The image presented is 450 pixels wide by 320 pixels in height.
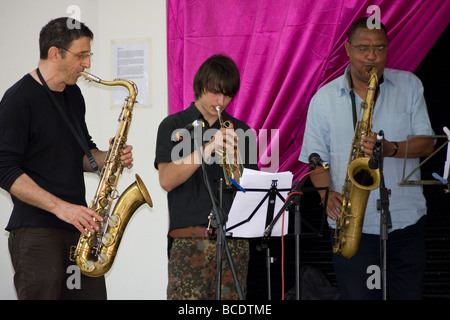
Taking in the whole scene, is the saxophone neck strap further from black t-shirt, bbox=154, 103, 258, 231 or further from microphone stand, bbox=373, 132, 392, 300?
microphone stand, bbox=373, 132, 392, 300

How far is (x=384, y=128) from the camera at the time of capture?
11.2 ft

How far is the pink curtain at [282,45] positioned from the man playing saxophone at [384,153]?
0.81 ft

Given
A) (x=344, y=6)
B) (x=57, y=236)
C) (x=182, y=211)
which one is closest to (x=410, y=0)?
(x=344, y=6)

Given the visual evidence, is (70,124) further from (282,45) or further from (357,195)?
(357,195)

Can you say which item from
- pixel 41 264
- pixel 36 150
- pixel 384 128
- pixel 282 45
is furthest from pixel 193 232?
pixel 282 45

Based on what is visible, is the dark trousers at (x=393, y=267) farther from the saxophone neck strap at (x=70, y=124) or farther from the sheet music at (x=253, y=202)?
the saxophone neck strap at (x=70, y=124)

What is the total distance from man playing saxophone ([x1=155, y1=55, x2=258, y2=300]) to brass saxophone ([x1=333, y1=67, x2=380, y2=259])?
1.92 feet

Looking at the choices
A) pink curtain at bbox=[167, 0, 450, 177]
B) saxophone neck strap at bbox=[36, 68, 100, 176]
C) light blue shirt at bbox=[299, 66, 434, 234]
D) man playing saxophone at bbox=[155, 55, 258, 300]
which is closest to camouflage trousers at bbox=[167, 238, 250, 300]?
man playing saxophone at bbox=[155, 55, 258, 300]

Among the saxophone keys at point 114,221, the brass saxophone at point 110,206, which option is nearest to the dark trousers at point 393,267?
the brass saxophone at point 110,206

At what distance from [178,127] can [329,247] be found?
4.85ft

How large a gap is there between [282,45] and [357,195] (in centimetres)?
116

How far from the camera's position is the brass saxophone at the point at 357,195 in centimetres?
329

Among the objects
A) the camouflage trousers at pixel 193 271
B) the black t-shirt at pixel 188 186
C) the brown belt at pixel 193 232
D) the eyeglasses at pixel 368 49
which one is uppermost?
the eyeglasses at pixel 368 49

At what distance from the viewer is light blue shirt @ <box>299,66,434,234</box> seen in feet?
10.9
